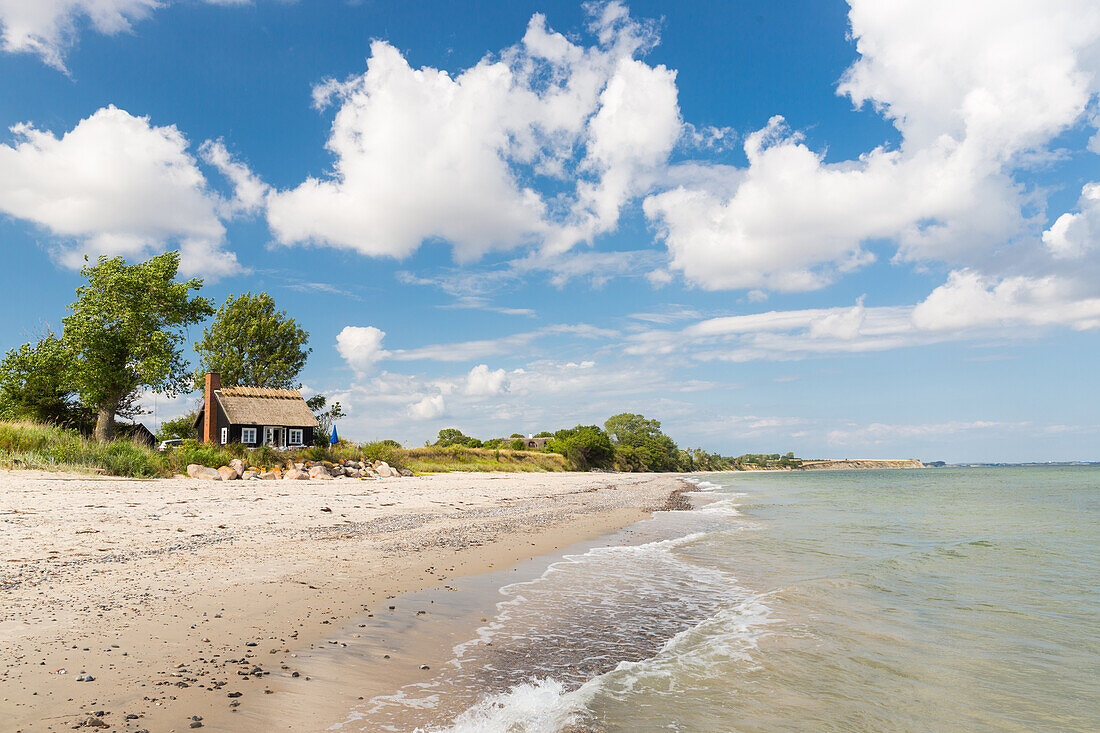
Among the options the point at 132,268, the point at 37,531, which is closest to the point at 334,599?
the point at 37,531

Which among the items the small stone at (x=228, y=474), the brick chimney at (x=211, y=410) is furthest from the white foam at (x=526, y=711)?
the brick chimney at (x=211, y=410)

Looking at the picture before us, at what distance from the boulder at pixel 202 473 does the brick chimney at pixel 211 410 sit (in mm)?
17223

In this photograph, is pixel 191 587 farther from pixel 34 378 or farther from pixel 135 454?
pixel 34 378

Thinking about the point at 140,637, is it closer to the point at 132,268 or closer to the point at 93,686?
the point at 93,686

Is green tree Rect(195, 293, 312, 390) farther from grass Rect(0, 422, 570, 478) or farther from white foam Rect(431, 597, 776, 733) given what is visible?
white foam Rect(431, 597, 776, 733)

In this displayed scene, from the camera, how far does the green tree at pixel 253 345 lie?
4684 cm

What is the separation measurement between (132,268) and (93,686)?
37.1 m

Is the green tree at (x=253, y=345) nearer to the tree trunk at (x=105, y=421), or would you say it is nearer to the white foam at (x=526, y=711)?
the tree trunk at (x=105, y=421)

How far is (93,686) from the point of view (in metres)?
4.13

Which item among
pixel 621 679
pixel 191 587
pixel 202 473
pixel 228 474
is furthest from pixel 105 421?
pixel 621 679

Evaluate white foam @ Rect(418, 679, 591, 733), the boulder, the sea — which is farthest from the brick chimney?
white foam @ Rect(418, 679, 591, 733)

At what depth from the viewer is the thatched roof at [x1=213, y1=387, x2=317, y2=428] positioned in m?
40.1

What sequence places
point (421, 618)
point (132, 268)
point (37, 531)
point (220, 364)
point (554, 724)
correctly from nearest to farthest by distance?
point (554, 724) → point (421, 618) → point (37, 531) → point (132, 268) → point (220, 364)

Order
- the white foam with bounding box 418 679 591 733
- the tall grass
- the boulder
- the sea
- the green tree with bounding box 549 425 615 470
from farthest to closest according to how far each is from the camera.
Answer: the green tree with bounding box 549 425 615 470 < the boulder < the tall grass < the sea < the white foam with bounding box 418 679 591 733
